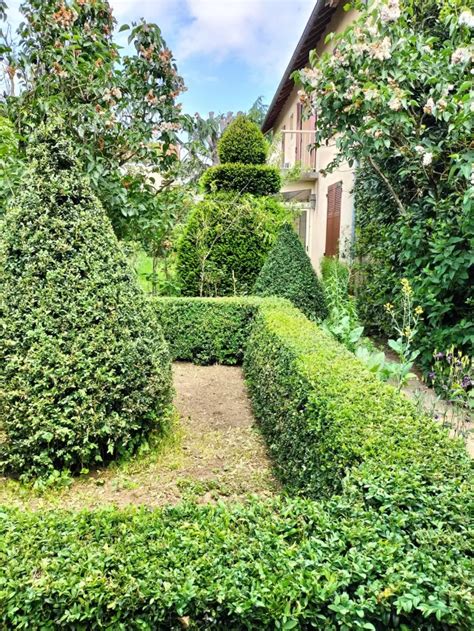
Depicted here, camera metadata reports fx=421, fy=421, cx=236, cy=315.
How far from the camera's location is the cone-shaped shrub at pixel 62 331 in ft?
9.24

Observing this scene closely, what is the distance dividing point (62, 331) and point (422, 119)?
467 cm

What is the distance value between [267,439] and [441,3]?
18.4 feet

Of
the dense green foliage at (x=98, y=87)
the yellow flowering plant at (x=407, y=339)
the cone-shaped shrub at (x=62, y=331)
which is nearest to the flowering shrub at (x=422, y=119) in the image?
the yellow flowering plant at (x=407, y=339)

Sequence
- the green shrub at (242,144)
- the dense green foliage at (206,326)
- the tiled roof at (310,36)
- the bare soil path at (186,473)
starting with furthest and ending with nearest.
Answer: the tiled roof at (310,36) → the green shrub at (242,144) → the dense green foliage at (206,326) → the bare soil path at (186,473)

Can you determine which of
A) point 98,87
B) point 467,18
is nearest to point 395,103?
point 467,18

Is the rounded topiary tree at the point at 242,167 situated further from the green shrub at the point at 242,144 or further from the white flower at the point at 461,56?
the white flower at the point at 461,56

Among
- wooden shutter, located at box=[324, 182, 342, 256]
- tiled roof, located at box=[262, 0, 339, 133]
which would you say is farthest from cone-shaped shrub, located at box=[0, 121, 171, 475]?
tiled roof, located at box=[262, 0, 339, 133]

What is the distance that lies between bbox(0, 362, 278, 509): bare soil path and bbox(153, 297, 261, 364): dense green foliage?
6.28 feet

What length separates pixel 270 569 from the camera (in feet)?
4.15

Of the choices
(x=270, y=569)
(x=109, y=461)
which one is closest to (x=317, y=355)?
(x=109, y=461)

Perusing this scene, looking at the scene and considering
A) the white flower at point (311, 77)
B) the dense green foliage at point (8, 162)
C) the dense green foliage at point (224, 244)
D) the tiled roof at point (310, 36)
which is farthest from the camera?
the tiled roof at point (310, 36)

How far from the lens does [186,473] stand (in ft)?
10.2

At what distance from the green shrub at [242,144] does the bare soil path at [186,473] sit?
5910 millimetres

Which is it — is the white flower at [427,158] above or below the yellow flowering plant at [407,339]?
above
